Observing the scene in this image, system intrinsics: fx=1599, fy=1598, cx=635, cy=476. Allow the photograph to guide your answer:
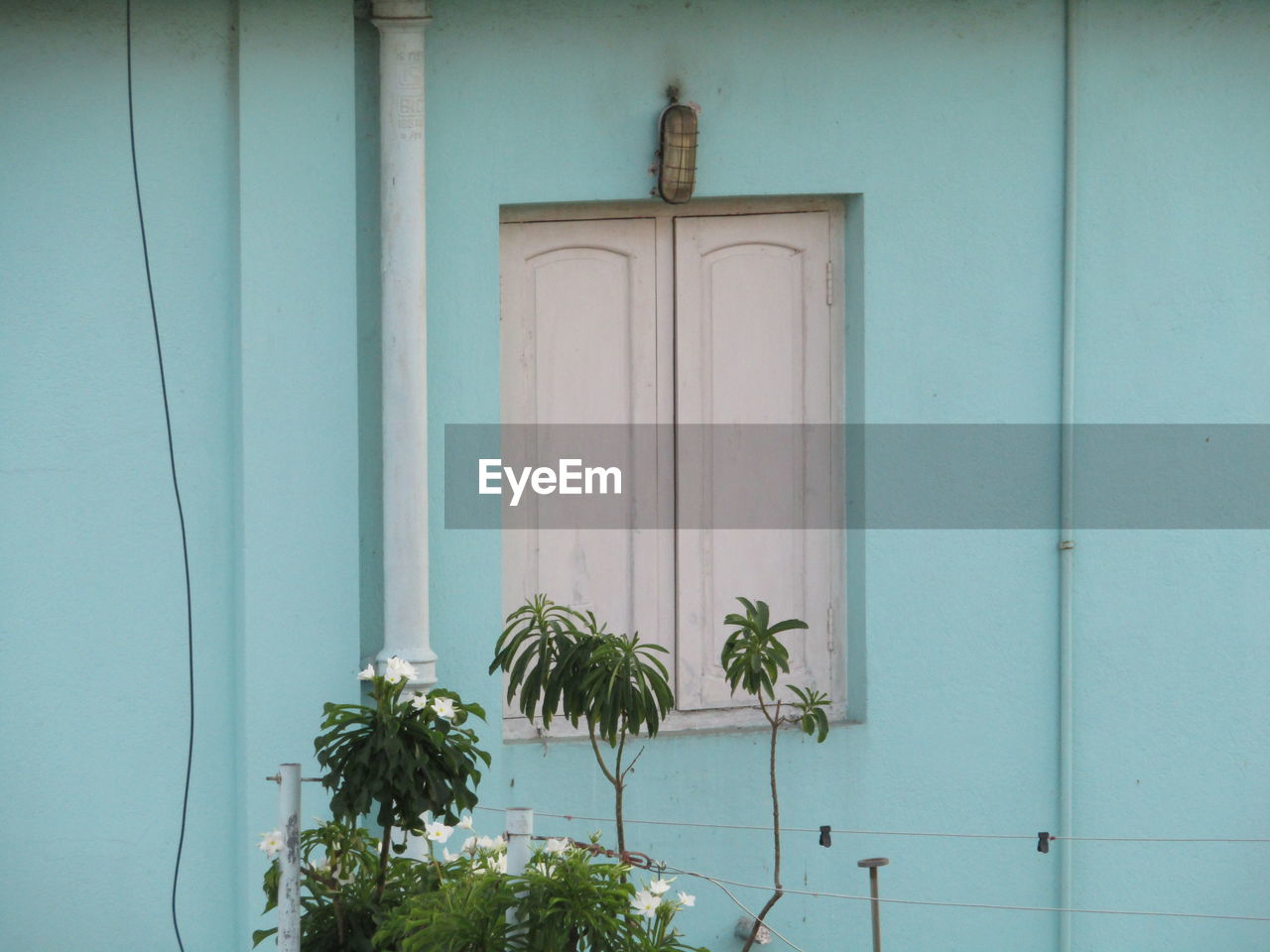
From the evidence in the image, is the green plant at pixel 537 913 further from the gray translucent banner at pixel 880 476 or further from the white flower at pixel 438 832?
the gray translucent banner at pixel 880 476

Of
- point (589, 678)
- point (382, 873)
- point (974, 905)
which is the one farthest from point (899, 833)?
point (382, 873)

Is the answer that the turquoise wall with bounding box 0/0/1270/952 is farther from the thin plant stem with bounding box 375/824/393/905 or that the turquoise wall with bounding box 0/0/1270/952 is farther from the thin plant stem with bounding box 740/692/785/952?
the thin plant stem with bounding box 375/824/393/905

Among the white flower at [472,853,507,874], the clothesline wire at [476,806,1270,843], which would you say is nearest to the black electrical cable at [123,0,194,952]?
the clothesline wire at [476,806,1270,843]

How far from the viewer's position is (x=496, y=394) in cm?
528

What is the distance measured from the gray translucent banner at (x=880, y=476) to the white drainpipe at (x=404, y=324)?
0.43 meters

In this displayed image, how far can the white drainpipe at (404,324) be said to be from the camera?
16.6ft

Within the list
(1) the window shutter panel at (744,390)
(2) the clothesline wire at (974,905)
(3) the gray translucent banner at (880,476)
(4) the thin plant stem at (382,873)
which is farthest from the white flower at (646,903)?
(3) the gray translucent banner at (880,476)

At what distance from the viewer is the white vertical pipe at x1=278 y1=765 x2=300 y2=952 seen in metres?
3.75

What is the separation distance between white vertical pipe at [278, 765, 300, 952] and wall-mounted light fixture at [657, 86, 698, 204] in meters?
2.37

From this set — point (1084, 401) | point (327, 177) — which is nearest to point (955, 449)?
point (1084, 401)

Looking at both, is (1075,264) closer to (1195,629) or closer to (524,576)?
(1195,629)

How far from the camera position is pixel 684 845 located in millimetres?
5430

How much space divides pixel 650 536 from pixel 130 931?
2.14m

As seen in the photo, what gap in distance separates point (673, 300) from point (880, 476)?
0.94 metres
